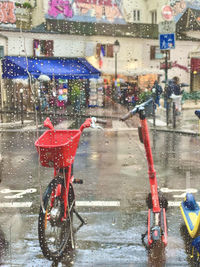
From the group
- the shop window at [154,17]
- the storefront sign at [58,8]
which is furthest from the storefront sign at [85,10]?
Answer: the shop window at [154,17]

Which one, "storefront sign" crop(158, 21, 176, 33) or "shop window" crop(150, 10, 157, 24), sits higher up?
"shop window" crop(150, 10, 157, 24)

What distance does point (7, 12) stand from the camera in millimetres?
21797

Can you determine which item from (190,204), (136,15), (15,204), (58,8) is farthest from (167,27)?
(136,15)

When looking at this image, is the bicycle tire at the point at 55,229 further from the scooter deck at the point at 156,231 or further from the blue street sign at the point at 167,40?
the blue street sign at the point at 167,40

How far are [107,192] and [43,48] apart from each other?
67.4ft

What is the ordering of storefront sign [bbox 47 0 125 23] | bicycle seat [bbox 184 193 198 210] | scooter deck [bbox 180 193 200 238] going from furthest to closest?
storefront sign [bbox 47 0 125 23] → bicycle seat [bbox 184 193 198 210] → scooter deck [bbox 180 193 200 238]

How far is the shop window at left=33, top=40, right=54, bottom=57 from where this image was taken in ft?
78.6

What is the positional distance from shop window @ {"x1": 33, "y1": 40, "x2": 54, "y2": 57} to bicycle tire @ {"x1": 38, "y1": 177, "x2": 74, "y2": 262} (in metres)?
21.0

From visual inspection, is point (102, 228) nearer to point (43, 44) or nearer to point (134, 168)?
point (134, 168)

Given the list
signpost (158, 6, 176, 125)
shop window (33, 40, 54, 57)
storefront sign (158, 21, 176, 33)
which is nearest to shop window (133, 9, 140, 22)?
shop window (33, 40, 54, 57)

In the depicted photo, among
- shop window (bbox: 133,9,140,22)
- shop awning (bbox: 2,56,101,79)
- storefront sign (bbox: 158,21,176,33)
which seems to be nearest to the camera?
storefront sign (bbox: 158,21,176,33)

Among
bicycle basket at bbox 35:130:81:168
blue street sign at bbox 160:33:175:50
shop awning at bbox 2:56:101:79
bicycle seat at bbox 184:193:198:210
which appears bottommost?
bicycle seat at bbox 184:193:198:210

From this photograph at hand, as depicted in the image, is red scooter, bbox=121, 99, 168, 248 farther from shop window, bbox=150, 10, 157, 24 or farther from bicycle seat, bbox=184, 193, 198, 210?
shop window, bbox=150, 10, 157, 24

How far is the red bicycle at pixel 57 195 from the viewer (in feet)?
11.0
